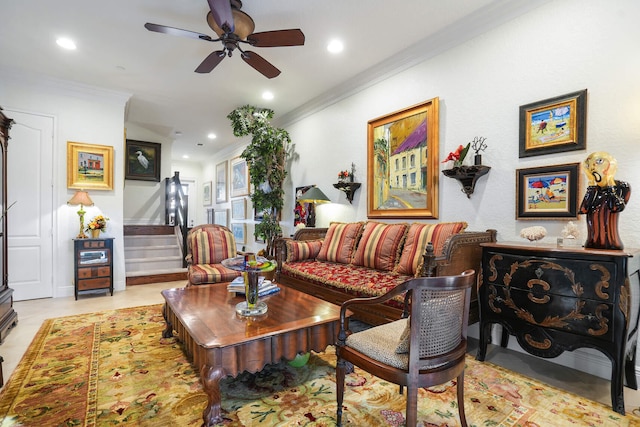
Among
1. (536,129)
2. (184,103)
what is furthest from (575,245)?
(184,103)

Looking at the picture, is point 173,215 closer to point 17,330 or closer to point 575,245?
point 17,330

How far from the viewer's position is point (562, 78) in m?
2.47

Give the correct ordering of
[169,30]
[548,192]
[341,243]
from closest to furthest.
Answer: [548,192]
[169,30]
[341,243]

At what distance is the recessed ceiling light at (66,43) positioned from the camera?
3400mm

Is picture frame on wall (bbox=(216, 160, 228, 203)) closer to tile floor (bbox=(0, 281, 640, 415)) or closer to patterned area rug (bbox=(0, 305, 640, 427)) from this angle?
tile floor (bbox=(0, 281, 640, 415))

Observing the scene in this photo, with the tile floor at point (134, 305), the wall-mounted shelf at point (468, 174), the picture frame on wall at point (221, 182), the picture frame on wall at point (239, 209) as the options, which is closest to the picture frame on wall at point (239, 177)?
the picture frame on wall at point (239, 209)

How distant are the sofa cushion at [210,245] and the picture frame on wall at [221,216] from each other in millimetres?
4469

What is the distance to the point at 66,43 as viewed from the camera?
3479mm

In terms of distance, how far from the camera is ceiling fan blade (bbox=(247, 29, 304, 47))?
8.90 feet

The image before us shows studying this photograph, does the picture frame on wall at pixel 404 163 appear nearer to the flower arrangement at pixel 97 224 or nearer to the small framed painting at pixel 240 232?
the flower arrangement at pixel 97 224

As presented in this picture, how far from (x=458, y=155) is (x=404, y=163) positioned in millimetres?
740

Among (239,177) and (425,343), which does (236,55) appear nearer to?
(425,343)

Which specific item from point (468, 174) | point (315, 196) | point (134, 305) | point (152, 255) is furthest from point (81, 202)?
point (468, 174)

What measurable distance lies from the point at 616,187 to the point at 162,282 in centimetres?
598
